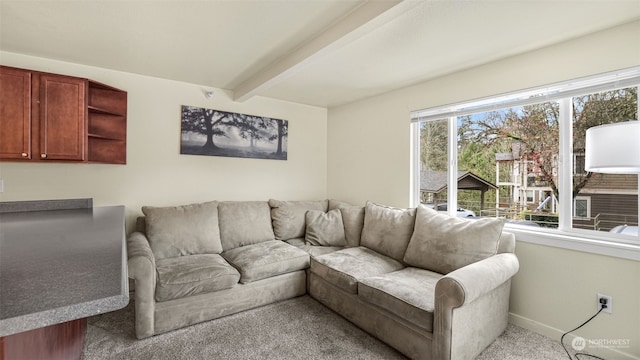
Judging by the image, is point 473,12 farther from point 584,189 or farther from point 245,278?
point 245,278

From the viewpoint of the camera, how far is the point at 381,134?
11.5 feet

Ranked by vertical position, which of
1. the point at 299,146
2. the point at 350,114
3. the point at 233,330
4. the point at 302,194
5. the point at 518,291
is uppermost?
the point at 350,114

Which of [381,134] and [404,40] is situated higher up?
[404,40]

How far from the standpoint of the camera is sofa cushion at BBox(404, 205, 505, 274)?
84.7 inches

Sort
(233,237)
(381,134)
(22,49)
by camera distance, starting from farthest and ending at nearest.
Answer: (381,134)
(233,237)
(22,49)

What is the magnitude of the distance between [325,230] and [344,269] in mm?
874

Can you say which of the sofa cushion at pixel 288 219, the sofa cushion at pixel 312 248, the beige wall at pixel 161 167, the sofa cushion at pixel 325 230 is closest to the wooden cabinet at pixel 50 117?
the beige wall at pixel 161 167

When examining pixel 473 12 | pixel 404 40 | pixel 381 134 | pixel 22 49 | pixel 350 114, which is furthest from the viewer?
pixel 350 114

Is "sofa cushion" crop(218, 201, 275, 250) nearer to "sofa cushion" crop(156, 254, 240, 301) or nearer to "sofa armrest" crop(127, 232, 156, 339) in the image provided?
"sofa cushion" crop(156, 254, 240, 301)

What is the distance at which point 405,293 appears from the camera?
192 centimetres

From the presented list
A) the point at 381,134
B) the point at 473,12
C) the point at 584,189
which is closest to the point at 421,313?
the point at 584,189

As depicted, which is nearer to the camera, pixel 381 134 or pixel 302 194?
pixel 381 134

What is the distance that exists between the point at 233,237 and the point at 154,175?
1101mm

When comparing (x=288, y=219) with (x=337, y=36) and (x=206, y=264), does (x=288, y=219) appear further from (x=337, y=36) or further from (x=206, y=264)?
(x=337, y=36)
